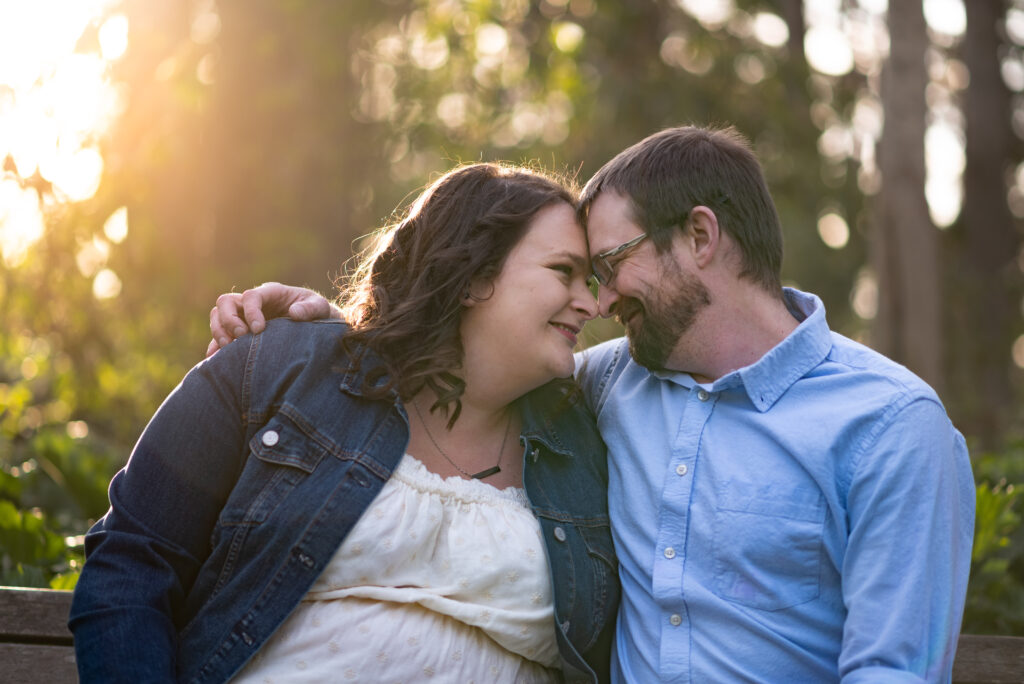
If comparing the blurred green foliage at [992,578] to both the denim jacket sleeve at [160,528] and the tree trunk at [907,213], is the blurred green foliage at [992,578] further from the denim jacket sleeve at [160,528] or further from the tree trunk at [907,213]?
the tree trunk at [907,213]

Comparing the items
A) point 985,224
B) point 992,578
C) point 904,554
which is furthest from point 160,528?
point 985,224

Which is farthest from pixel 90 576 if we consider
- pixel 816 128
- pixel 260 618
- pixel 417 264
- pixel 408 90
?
pixel 816 128

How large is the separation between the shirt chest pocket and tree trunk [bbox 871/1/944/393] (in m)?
4.33

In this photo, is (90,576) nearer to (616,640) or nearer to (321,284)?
(616,640)

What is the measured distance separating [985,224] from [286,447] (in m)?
14.6

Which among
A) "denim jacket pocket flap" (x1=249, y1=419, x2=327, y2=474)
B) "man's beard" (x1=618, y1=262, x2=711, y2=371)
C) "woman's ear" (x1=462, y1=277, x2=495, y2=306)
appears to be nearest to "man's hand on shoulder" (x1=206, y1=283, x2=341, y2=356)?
"denim jacket pocket flap" (x1=249, y1=419, x2=327, y2=474)

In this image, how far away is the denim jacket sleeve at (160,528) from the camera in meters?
2.38

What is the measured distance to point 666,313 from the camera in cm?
289

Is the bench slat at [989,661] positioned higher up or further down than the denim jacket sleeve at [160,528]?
further down

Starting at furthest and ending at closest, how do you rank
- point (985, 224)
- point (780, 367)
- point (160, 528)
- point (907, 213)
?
point (985, 224) → point (907, 213) → point (780, 367) → point (160, 528)

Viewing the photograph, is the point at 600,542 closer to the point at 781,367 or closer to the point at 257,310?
the point at 781,367

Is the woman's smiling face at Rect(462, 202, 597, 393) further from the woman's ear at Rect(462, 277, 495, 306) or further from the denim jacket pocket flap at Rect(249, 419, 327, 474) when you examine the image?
the denim jacket pocket flap at Rect(249, 419, 327, 474)

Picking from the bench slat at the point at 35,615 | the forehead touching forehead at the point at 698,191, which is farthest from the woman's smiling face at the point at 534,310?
the bench slat at the point at 35,615

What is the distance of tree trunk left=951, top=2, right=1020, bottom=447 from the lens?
14719mm
